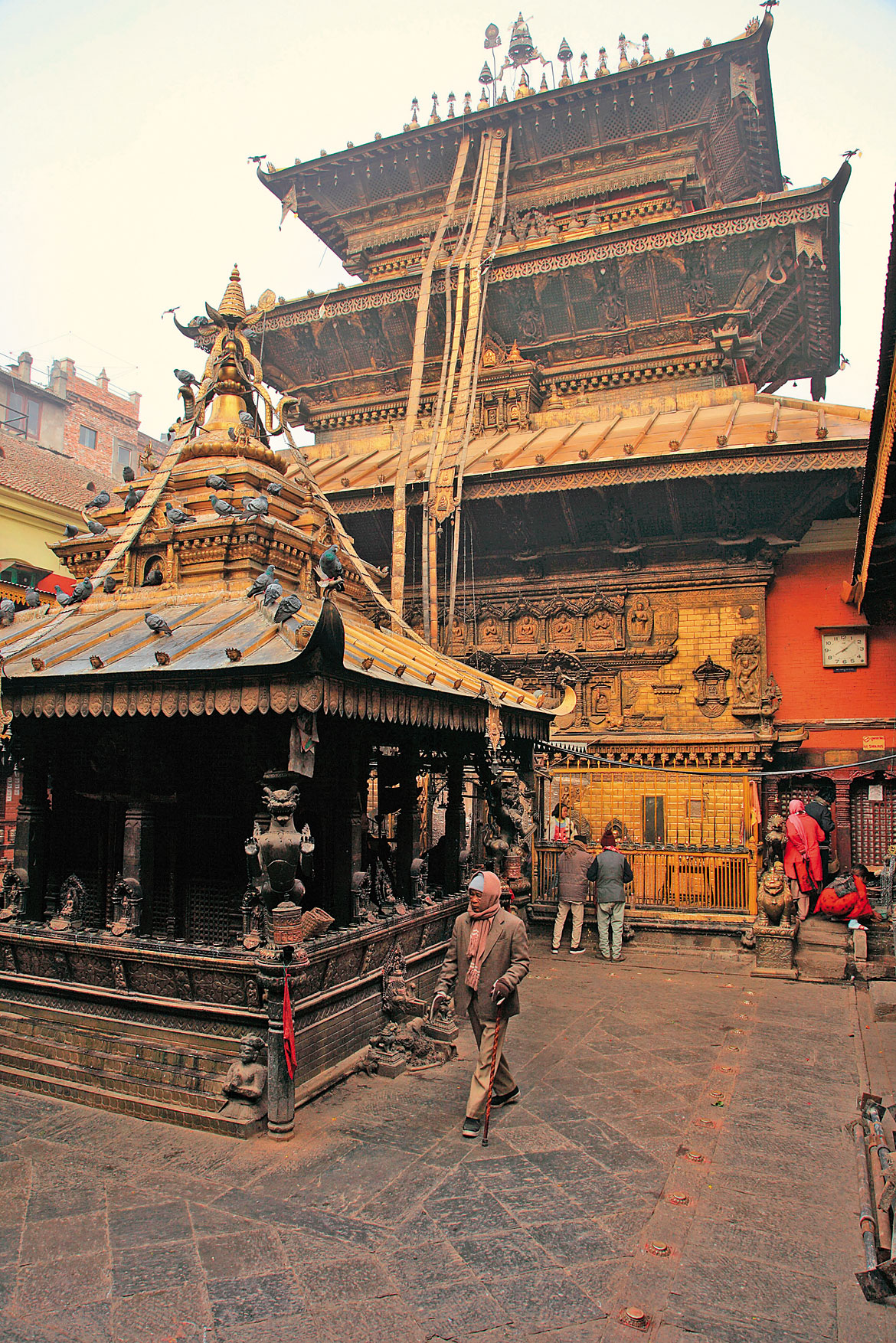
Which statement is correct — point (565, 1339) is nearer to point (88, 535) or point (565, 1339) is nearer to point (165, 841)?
point (165, 841)

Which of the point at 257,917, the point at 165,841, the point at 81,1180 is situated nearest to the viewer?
the point at 81,1180

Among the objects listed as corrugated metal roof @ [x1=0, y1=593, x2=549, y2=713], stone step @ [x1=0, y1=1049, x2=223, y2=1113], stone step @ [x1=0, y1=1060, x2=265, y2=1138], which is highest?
corrugated metal roof @ [x1=0, y1=593, x2=549, y2=713]

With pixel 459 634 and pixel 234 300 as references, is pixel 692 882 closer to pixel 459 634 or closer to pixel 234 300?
pixel 459 634

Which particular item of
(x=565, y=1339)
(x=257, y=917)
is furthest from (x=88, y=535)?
(x=565, y=1339)

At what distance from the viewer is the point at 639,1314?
3504 millimetres

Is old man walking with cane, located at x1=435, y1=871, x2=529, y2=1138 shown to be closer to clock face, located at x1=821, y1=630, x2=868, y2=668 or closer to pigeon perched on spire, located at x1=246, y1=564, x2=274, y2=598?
pigeon perched on spire, located at x1=246, y1=564, x2=274, y2=598

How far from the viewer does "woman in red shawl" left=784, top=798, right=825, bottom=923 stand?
1196cm

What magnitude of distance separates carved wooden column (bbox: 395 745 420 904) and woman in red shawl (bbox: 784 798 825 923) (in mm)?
6069

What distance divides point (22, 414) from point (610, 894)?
37.7m

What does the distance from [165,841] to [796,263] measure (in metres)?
14.6

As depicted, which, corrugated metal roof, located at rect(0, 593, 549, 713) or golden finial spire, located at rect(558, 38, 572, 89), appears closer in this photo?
corrugated metal roof, located at rect(0, 593, 549, 713)

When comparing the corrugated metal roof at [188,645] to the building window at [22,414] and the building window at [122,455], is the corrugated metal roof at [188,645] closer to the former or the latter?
the building window at [22,414]

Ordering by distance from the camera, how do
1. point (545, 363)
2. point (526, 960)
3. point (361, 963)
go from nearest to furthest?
point (526, 960) < point (361, 963) < point (545, 363)

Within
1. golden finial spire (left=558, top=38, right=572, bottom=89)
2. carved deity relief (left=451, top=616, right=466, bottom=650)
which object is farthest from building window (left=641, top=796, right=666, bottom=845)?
golden finial spire (left=558, top=38, right=572, bottom=89)
